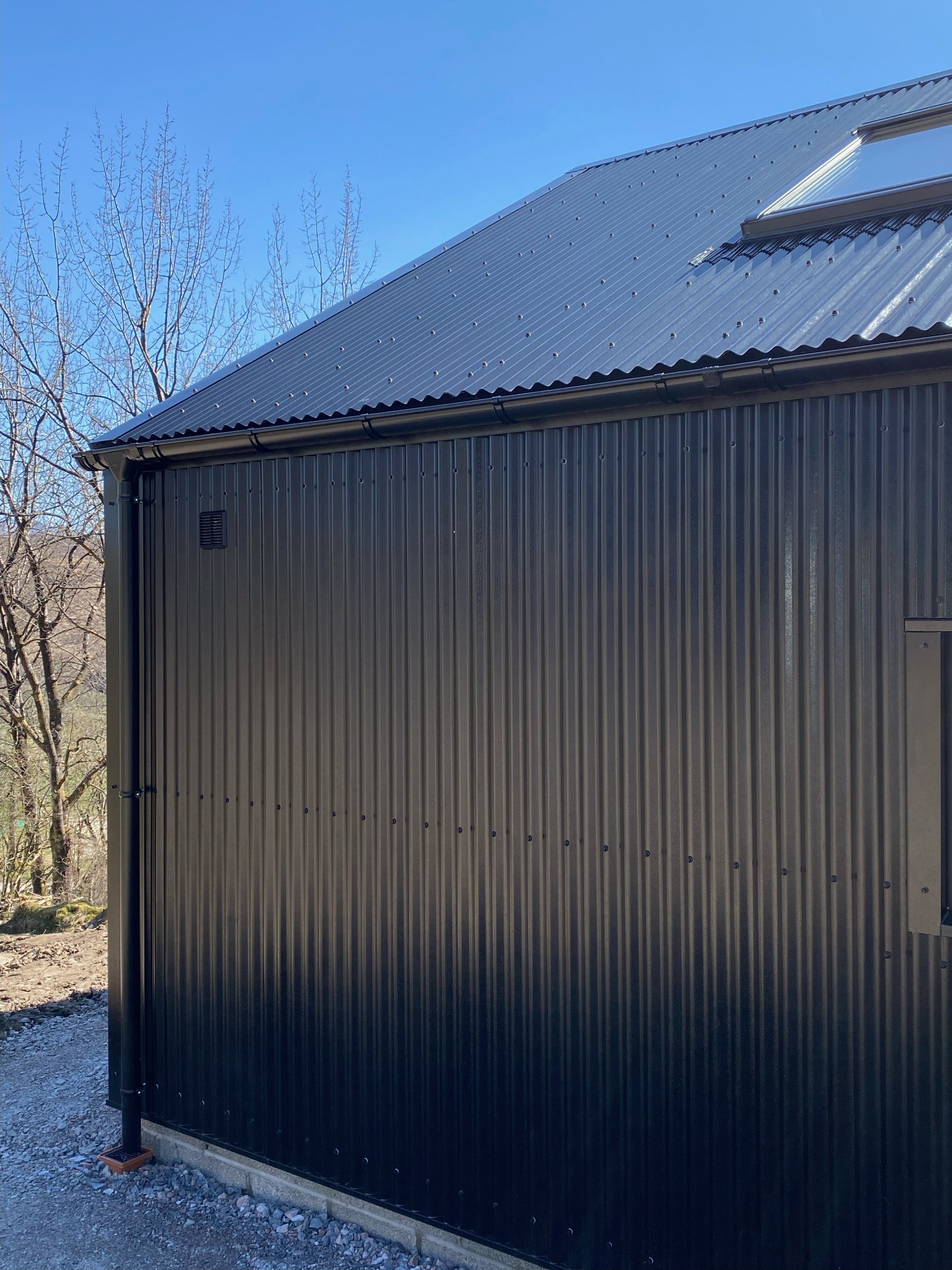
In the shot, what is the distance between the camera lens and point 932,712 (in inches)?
112

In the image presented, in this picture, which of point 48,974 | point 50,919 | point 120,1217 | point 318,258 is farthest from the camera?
point 318,258

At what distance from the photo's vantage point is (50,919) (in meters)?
8.98

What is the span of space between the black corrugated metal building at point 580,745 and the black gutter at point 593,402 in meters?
0.02

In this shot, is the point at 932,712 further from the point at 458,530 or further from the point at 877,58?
the point at 877,58

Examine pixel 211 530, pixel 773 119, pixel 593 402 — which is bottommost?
pixel 211 530

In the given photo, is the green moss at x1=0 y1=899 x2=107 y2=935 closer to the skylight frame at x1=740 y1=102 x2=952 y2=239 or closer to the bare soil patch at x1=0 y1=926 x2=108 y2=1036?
the bare soil patch at x1=0 y1=926 x2=108 y2=1036

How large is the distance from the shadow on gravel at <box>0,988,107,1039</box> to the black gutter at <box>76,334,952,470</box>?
4.47 metres

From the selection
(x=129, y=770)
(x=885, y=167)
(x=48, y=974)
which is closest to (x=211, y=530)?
(x=129, y=770)

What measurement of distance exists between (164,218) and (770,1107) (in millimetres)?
11971

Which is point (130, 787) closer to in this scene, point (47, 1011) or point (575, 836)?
point (575, 836)

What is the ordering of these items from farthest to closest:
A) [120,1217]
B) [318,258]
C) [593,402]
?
[318,258], [120,1217], [593,402]

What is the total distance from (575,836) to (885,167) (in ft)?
12.6

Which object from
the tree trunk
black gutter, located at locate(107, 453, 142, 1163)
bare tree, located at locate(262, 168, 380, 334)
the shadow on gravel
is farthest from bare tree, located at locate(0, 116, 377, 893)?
black gutter, located at locate(107, 453, 142, 1163)

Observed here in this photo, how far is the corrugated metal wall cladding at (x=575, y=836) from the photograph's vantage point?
9.80 ft
